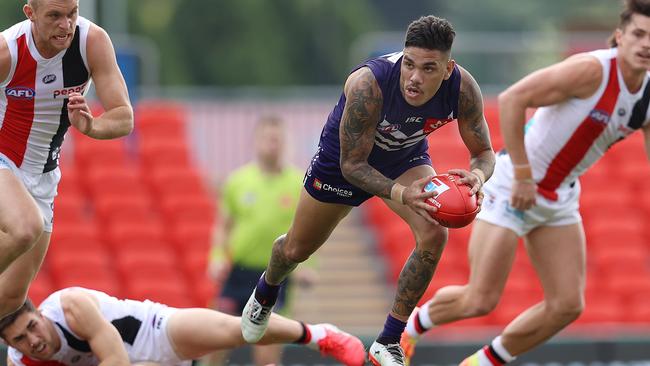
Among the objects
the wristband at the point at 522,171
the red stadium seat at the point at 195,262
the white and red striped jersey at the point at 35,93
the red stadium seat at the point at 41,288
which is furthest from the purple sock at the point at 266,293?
the red stadium seat at the point at 195,262

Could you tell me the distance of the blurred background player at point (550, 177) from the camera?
297 inches

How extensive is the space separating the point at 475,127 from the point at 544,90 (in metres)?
0.89

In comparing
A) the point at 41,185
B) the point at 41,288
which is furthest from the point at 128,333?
the point at 41,288

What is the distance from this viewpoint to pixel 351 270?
49.1ft

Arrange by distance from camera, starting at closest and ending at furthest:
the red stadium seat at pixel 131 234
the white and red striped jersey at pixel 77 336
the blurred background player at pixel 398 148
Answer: the blurred background player at pixel 398 148, the white and red striped jersey at pixel 77 336, the red stadium seat at pixel 131 234

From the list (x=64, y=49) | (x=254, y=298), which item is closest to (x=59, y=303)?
(x=254, y=298)

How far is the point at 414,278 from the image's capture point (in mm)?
7082

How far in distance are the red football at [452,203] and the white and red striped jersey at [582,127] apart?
151 cm

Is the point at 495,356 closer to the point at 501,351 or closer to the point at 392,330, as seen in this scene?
the point at 501,351

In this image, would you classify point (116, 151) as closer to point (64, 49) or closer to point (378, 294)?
point (378, 294)

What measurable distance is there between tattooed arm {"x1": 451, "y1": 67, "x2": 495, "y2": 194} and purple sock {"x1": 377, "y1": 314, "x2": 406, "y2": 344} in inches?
41.0

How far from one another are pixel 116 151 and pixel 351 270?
3129 millimetres

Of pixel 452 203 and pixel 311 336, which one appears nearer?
pixel 452 203

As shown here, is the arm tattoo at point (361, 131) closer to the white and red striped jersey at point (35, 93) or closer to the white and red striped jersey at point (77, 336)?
the white and red striped jersey at point (35, 93)
